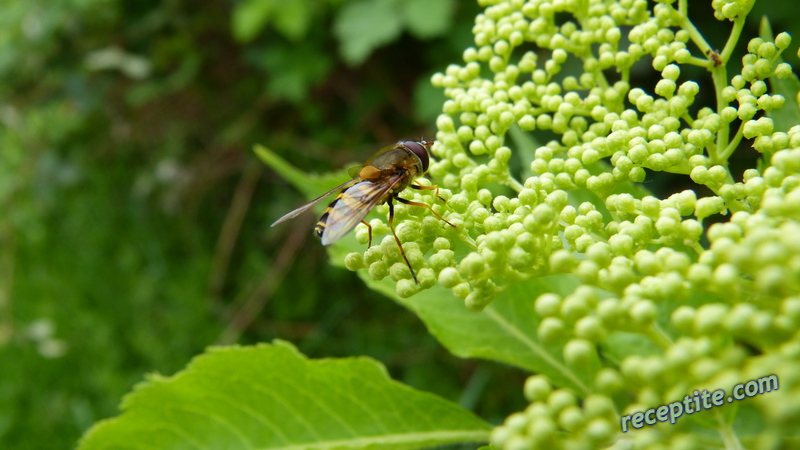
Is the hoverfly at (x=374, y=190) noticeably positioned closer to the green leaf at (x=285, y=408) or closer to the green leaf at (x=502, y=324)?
the green leaf at (x=502, y=324)

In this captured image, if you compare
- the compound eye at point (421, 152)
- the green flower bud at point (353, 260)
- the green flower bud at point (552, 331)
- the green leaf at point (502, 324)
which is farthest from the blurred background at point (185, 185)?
the green flower bud at point (552, 331)

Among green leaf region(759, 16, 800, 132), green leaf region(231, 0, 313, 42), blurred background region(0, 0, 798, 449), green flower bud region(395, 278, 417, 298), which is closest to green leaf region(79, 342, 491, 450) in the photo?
green flower bud region(395, 278, 417, 298)

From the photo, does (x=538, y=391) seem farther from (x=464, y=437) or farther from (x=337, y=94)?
(x=337, y=94)

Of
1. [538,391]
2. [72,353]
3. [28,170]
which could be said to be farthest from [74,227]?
[538,391]

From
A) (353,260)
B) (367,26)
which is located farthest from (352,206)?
(367,26)

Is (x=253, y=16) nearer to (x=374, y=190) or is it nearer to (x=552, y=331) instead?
(x=374, y=190)

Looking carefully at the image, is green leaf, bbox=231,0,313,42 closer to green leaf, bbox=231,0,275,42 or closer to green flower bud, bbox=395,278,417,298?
green leaf, bbox=231,0,275,42
